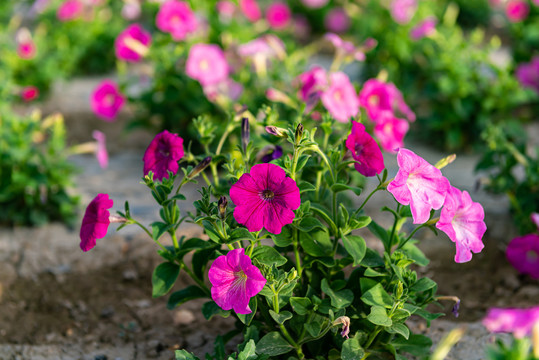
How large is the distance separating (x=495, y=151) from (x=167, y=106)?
204 centimetres

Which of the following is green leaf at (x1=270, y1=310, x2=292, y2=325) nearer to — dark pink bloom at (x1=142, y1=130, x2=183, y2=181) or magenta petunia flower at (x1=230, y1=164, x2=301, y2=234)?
magenta petunia flower at (x1=230, y1=164, x2=301, y2=234)

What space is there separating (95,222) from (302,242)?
0.64 meters

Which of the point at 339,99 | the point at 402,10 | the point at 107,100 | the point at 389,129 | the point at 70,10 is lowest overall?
the point at 70,10

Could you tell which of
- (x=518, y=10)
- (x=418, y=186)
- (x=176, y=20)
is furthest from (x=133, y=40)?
(x=518, y=10)

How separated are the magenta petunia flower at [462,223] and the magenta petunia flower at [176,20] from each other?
256 centimetres

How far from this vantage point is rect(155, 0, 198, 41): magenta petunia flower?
3.83 metres

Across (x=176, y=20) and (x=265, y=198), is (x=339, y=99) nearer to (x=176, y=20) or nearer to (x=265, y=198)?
(x=265, y=198)

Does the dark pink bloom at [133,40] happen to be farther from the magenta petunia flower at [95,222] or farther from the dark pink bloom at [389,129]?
the magenta petunia flower at [95,222]

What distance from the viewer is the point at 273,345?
6.03 feet

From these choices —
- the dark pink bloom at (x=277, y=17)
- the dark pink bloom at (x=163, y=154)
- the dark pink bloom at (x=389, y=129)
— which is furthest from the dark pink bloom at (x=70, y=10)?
the dark pink bloom at (x=163, y=154)

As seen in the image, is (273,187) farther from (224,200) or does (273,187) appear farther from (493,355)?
(493,355)

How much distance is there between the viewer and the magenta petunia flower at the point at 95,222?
5.74 feet

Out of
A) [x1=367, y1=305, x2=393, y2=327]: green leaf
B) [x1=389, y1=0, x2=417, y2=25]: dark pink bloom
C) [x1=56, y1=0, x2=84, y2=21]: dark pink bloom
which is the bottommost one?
[x1=56, y1=0, x2=84, y2=21]: dark pink bloom

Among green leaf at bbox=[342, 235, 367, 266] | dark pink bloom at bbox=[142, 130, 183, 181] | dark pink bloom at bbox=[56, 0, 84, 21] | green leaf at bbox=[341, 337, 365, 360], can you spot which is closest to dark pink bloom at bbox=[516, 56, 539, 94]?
green leaf at bbox=[342, 235, 367, 266]
